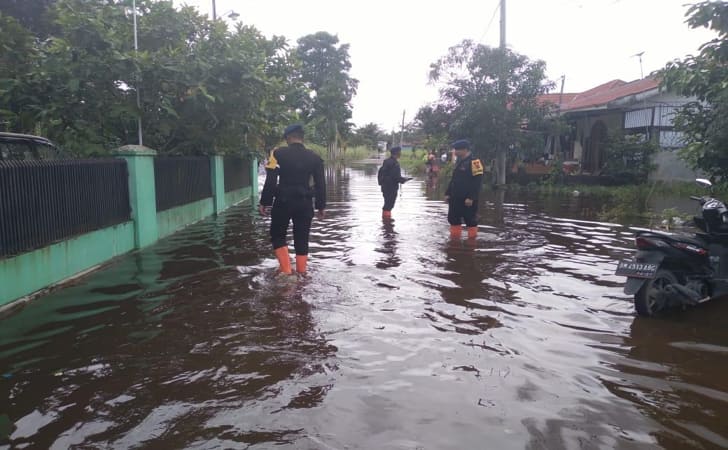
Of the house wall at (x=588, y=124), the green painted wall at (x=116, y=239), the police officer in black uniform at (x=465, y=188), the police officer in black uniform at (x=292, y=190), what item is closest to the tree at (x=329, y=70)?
the house wall at (x=588, y=124)

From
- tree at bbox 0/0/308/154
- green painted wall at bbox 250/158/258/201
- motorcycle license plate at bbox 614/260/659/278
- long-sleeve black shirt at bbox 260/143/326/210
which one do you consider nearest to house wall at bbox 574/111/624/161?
green painted wall at bbox 250/158/258/201

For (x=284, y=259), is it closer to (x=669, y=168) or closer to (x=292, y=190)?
(x=292, y=190)

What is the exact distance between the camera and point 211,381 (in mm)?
3596

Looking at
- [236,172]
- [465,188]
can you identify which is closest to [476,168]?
[465,188]

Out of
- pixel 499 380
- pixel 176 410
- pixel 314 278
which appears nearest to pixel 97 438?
pixel 176 410

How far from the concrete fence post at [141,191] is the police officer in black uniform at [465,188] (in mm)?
4927

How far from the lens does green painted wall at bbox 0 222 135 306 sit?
509 centimetres

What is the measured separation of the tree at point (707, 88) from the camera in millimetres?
6523

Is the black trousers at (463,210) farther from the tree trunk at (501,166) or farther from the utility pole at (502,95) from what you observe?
the tree trunk at (501,166)

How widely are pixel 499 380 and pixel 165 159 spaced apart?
25.3ft

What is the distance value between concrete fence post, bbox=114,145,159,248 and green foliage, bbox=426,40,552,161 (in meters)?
13.2

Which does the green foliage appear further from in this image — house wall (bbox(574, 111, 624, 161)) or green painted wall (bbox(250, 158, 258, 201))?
green painted wall (bbox(250, 158, 258, 201))

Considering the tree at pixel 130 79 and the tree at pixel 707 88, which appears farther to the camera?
the tree at pixel 130 79

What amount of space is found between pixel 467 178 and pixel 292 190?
11.5ft
